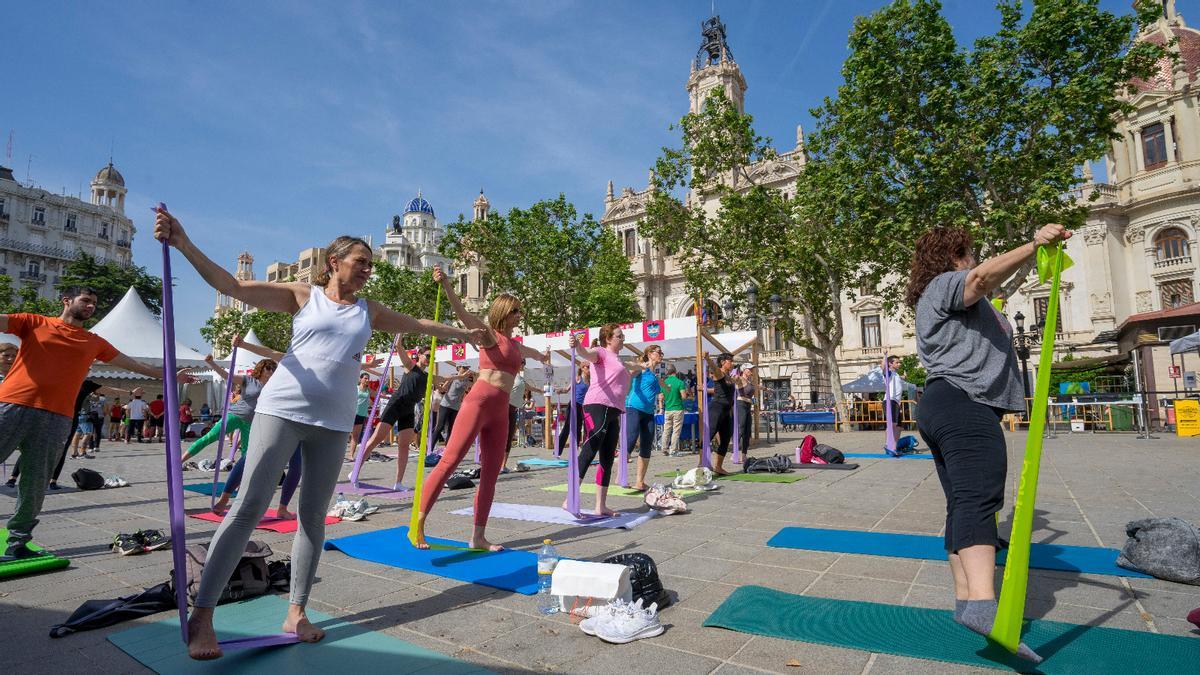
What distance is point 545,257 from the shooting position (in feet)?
111

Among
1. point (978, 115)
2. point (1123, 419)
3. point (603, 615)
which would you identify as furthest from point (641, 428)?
point (1123, 419)

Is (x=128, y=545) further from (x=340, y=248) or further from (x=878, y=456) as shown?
(x=878, y=456)

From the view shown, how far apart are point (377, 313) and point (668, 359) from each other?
16.7m

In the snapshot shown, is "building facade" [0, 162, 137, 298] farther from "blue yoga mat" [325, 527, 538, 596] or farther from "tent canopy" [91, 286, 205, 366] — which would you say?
"blue yoga mat" [325, 527, 538, 596]

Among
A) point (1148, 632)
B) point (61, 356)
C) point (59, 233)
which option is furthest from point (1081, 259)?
point (59, 233)

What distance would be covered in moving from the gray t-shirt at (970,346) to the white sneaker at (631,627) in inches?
72.3

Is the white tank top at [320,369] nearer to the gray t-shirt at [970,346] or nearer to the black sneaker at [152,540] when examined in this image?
the gray t-shirt at [970,346]

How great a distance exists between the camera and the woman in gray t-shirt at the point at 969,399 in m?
2.70

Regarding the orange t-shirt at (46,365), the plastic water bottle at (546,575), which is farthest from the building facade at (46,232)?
the plastic water bottle at (546,575)

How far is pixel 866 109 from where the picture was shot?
19.9 metres

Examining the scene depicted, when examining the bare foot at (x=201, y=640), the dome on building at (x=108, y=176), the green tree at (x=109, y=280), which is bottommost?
the bare foot at (x=201, y=640)

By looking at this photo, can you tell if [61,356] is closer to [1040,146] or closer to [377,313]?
[377,313]

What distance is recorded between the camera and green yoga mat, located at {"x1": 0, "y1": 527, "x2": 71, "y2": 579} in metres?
4.11

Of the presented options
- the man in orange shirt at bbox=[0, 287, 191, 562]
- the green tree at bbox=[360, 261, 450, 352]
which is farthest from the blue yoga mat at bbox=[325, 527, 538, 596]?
the green tree at bbox=[360, 261, 450, 352]
